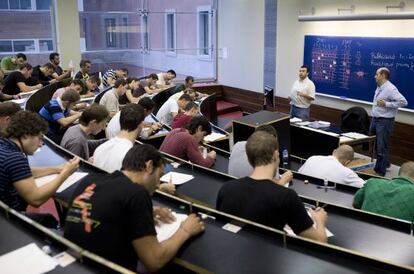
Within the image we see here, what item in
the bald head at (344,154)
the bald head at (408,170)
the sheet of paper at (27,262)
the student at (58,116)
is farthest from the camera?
the student at (58,116)

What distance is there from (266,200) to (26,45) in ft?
29.6

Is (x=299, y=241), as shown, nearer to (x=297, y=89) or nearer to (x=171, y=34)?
(x=297, y=89)

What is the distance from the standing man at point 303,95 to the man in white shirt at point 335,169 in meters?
3.95

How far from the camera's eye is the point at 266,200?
86.9 inches

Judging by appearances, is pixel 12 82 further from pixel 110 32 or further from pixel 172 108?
pixel 110 32

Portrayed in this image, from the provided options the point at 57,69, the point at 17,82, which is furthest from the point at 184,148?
the point at 57,69

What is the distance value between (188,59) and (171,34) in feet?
2.57

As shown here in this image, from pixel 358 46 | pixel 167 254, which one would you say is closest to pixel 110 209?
pixel 167 254

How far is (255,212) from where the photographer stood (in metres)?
2.25

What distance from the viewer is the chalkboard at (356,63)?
6.77 metres

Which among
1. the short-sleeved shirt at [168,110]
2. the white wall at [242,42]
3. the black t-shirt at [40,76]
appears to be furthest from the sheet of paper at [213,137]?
the white wall at [242,42]

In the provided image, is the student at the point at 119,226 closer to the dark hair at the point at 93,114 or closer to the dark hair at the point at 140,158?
the dark hair at the point at 140,158

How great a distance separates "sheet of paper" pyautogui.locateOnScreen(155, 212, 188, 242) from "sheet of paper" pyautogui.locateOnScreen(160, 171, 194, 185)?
0.96 meters

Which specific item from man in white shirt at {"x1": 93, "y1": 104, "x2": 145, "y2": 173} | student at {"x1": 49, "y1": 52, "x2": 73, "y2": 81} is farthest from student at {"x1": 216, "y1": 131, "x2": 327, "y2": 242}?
student at {"x1": 49, "y1": 52, "x2": 73, "y2": 81}
